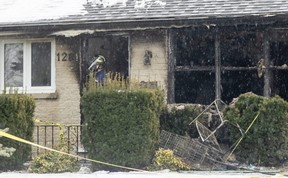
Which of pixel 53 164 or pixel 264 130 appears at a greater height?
pixel 264 130

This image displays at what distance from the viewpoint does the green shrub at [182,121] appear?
13.2m

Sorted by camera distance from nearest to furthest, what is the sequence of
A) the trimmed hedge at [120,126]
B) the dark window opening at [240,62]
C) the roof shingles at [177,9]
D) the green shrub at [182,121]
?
the trimmed hedge at [120,126]
the green shrub at [182,121]
the roof shingles at [177,9]
the dark window opening at [240,62]

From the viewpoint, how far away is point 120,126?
39.1ft

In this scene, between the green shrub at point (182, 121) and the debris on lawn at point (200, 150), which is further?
the green shrub at point (182, 121)

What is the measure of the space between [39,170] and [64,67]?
155 inches

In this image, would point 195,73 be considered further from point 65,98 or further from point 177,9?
point 65,98

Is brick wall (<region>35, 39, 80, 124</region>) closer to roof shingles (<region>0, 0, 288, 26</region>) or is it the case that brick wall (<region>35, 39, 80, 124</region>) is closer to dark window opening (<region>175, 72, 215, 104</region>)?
roof shingles (<region>0, 0, 288, 26</region>)

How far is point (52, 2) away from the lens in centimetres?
1681

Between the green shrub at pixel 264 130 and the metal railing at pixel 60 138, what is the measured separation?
11.4ft

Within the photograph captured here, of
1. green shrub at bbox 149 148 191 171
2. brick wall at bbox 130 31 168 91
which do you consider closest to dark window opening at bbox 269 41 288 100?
brick wall at bbox 130 31 168 91

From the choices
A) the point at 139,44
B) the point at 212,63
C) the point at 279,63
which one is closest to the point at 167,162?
the point at 139,44

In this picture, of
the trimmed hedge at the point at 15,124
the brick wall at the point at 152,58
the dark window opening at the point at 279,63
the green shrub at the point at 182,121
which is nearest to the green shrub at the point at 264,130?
the green shrub at the point at 182,121

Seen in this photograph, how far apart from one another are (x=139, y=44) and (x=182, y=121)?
2783mm

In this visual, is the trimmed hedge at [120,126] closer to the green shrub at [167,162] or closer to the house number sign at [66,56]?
the green shrub at [167,162]
